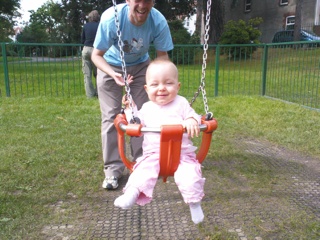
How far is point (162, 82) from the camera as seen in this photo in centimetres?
211

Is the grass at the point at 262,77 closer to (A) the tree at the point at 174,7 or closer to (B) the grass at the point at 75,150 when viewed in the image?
(B) the grass at the point at 75,150

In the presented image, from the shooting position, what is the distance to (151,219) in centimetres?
257

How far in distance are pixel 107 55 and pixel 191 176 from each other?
1.50m

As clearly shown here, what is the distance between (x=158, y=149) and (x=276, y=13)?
1241 inches

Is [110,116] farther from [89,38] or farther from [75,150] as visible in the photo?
[89,38]

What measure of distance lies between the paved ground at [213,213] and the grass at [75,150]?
31 millimetres

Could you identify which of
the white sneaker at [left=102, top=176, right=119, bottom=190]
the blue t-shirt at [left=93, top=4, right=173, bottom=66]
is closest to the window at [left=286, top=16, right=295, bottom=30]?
the blue t-shirt at [left=93, top=4, right=173, bottom=66]

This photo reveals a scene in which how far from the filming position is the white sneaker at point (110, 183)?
10.1 feet

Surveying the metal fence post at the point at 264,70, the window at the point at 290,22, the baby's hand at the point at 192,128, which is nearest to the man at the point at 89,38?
the metal fence post at the point at 264,70

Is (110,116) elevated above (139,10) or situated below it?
below

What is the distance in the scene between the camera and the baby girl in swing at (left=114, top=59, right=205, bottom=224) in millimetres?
1902

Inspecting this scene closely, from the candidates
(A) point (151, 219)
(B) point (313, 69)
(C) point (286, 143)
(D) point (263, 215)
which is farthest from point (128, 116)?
(B) point (313, 69)

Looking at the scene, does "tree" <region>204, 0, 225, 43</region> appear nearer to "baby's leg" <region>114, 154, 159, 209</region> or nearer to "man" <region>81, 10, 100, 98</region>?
"man" <region>81, 10, 100, 98</region>

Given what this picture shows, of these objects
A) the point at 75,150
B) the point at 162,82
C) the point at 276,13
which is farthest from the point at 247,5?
the point at 162,82
